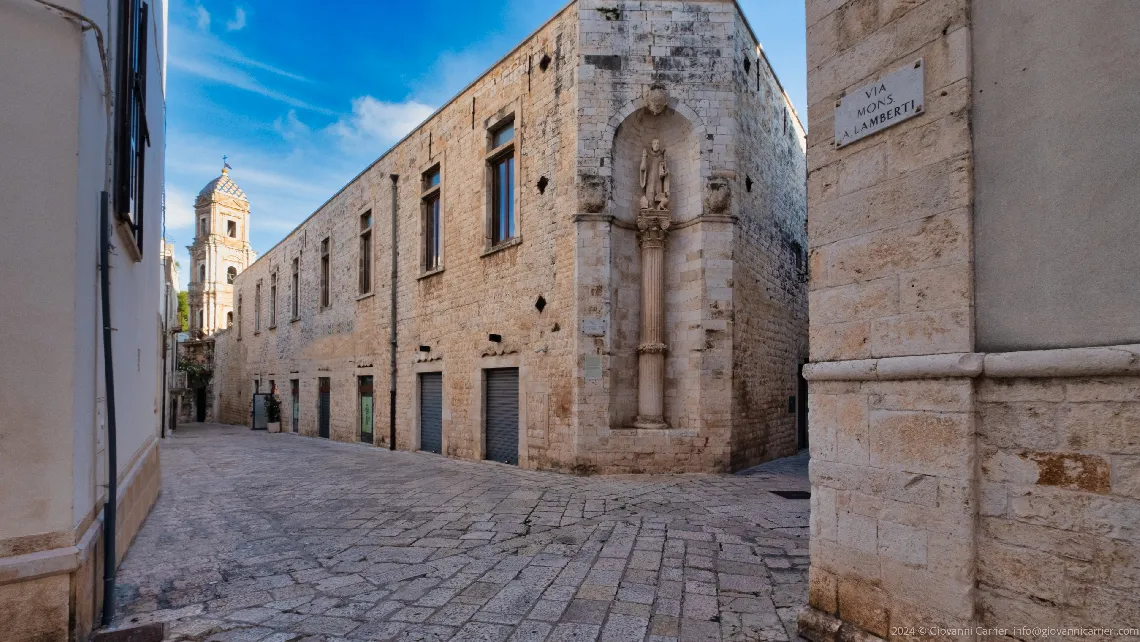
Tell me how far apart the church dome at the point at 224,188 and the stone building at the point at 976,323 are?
43077mm

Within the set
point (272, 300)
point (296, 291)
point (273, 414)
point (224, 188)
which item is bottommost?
point (273, 414)

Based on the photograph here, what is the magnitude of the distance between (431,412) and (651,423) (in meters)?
5.38

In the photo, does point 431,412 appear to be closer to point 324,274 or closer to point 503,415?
point 503,415

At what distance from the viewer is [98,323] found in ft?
10.6

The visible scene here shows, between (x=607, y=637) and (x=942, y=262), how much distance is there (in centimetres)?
252

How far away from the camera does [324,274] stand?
1750cm

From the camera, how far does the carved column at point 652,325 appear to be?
8539 mm

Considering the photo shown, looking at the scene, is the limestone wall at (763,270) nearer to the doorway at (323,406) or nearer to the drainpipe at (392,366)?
the drainpipe at (392,366)

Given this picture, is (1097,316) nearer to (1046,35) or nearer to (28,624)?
(1046,35)

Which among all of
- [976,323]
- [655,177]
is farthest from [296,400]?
[976,323]

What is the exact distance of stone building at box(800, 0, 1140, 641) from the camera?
2.13 meters

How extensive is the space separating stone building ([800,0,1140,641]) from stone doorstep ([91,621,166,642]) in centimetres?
353

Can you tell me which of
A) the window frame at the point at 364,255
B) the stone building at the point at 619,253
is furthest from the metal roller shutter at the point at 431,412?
the window frame at the point at 364,255

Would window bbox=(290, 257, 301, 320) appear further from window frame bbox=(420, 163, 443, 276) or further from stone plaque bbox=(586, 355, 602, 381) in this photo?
stone plaque bbox=(586, 355, 602, 381)
